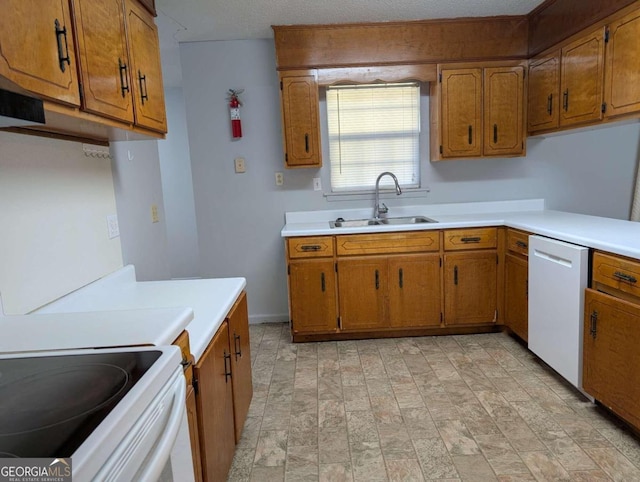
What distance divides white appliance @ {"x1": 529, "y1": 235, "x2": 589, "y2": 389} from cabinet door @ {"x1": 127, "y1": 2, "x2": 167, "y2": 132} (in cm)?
220

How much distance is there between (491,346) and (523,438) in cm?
113

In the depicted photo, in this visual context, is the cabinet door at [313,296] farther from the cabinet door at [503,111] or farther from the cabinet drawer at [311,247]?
the cabinet door at [503,111]

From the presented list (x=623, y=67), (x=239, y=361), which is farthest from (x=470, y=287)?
(x=239, y=361)

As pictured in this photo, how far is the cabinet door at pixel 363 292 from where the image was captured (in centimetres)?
318

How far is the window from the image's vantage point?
3.56 m

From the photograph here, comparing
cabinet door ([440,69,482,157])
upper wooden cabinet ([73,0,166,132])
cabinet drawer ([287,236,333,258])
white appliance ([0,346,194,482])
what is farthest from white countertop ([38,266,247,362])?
cabinet door ([440,69,482,157])

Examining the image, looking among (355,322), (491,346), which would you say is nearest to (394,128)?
(355,322)

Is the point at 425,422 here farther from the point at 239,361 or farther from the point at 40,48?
the point at 40,48

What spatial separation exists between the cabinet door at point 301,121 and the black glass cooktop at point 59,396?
2505 mm

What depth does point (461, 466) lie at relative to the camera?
1.82 m

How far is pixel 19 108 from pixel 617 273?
2337mm

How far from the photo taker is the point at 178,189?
17.3ft

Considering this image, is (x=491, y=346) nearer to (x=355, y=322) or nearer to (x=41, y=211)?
(x=355, y=322)

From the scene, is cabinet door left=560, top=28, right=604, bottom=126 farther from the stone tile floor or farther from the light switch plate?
the light switch plate
